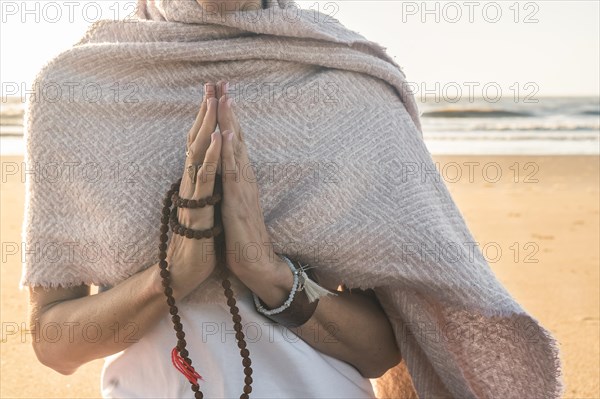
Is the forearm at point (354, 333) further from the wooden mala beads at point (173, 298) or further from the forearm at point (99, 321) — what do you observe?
the forearm at point (99, 321)

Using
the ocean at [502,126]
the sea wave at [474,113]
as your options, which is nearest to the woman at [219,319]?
the ocean at [502,126]

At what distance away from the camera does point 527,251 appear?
8016 millimetres

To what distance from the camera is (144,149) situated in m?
2.04

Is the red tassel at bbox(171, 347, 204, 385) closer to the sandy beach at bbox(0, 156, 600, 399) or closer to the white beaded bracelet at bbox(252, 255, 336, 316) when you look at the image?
the white beaded bracelet at bbox(252, 255, 336, 316)

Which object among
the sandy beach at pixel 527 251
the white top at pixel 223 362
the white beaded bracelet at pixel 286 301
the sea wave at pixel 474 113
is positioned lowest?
the sea wave at pixel 474 113

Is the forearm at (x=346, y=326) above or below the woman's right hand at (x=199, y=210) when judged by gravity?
below

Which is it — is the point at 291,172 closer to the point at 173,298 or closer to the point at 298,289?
the point at 298,289

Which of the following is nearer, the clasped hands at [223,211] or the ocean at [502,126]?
the clasped hands at [223,211]

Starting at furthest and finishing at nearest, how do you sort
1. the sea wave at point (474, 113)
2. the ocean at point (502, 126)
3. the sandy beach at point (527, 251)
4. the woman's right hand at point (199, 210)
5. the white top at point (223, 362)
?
the sea wave at point (474, 113) → the ocean at point (502, 126) → the sandy beach at point (527, 251) → the white top at point (223, 362) → the woman's right hand at point (199, 210)

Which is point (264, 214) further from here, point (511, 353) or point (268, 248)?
point (511, 353)

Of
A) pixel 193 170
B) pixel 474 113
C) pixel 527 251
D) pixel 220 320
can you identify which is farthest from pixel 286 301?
pixel 474 113

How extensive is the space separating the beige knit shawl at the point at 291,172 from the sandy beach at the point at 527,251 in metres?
2.19

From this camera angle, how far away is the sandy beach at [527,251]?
15.8 feet

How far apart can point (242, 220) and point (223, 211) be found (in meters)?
0.04
